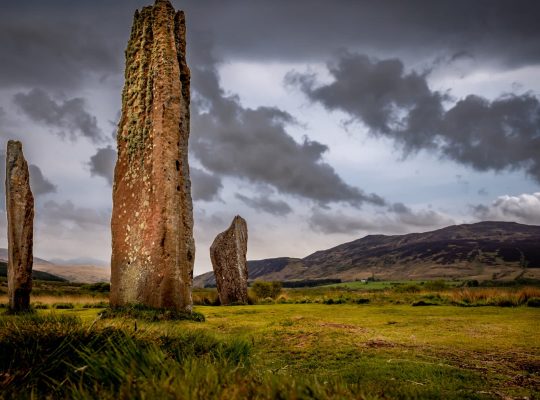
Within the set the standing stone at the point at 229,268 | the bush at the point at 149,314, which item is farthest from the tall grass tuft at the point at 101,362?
the standing stone at the point at 229,268

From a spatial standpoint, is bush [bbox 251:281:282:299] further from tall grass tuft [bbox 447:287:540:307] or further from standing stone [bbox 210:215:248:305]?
tall grass tuft [bbox 447:287:540:307]

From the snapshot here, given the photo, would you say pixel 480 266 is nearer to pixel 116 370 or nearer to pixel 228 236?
pixel 228 236

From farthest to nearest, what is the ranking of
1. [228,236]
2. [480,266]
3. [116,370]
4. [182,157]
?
[480,266]
[228,236]
[182,157]
[116,370]

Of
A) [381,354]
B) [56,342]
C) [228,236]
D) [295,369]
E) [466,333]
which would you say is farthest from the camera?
[228,236]

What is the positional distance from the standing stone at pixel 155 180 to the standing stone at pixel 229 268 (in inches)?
424

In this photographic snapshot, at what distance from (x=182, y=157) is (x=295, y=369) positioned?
302 inches

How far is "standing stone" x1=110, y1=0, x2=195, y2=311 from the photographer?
10875mm

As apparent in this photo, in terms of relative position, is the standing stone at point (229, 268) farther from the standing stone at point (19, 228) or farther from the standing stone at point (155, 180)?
the standing stone at point (155, 180)

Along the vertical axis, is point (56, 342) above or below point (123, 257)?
below

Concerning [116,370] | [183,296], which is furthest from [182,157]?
[116,370]

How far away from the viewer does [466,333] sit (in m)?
Answer: 8.66

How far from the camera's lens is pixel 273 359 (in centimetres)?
621

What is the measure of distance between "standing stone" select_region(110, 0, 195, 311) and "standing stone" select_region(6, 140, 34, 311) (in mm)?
4032

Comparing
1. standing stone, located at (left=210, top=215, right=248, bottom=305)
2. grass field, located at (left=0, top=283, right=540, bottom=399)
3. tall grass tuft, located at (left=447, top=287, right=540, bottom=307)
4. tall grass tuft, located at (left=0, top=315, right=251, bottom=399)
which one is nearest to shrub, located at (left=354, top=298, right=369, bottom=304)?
tall grass tuft, located at (left=447, top=287, right=540, bottom=307)
